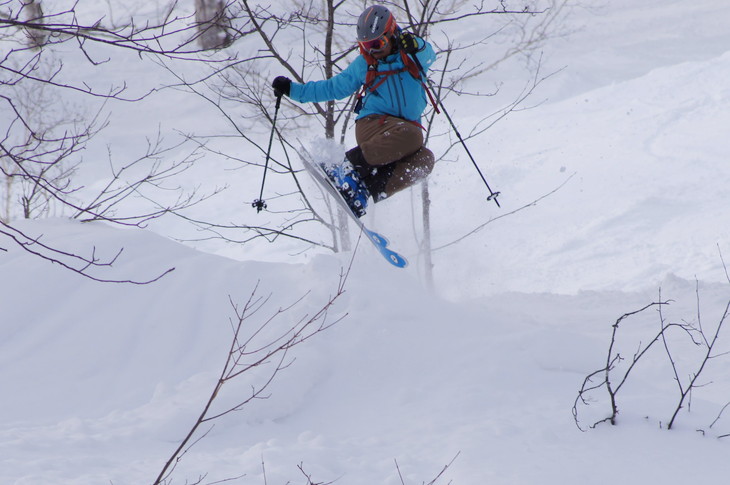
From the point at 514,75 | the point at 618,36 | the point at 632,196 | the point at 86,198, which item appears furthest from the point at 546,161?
the point at 86,198

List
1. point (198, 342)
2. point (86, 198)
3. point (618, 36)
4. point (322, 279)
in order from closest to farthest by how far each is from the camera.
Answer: point (198, 342), point (322, 279), point (86, 198), point (618, 36)

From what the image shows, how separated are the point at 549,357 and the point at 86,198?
17.1 m

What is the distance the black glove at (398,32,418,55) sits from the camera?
4906 millimetres

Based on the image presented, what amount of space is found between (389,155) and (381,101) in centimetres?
44

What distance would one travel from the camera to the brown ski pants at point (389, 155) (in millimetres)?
5230

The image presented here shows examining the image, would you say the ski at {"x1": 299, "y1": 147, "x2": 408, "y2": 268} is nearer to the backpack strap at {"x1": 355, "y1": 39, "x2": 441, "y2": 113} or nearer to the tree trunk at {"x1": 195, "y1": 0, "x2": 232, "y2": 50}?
the backpack strap at {"x1": 355, "y1": 39, "x2": 441, "y2": 113}

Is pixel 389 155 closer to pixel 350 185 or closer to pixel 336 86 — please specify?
pixel 350 185

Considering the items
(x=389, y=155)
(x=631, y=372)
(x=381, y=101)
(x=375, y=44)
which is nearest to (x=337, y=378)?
(x=631, y=372)

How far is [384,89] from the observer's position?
520cm

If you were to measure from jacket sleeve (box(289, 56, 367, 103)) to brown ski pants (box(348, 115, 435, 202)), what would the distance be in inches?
11.9

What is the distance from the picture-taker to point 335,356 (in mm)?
4059

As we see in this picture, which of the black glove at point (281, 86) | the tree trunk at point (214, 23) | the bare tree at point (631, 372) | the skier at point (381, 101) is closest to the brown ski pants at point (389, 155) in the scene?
the skier at point (381, 101)

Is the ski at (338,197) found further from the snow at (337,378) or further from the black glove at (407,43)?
the black glove at (407,43)

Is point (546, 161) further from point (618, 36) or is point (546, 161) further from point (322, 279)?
A: point (322, 279)
